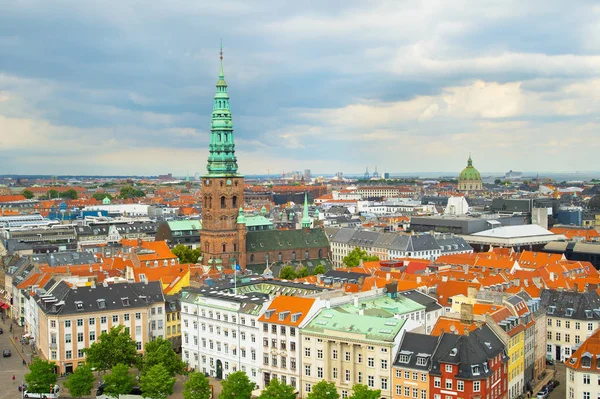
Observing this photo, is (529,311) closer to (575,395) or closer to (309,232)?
(575,395)

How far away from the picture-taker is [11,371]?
92312 mm

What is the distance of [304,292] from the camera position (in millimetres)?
94625

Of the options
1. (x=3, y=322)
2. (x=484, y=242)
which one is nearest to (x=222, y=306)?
(x=3, y=322)

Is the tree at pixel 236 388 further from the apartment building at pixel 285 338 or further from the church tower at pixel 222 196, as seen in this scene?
the church tower at pixel 222 196

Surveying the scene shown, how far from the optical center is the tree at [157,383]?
243ft

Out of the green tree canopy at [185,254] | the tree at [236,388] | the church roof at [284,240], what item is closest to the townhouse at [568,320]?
the tree at [236,388]

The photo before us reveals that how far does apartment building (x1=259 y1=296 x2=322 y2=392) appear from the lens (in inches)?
3123

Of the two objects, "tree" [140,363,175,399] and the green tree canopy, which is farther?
the green tree canopy

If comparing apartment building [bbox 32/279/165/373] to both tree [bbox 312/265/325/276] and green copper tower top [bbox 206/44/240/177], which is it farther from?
tree [bbox 312/265/325/276]

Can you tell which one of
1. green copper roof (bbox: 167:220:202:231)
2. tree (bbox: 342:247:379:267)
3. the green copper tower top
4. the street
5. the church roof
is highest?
the green copper tower top

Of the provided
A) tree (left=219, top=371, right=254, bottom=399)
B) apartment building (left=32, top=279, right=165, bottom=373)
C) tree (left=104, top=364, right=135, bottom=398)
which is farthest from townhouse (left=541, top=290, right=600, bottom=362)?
tree (left=104, top=364, right=135, bottom=398)

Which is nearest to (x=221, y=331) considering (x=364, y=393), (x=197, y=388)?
(x=197, y=388)

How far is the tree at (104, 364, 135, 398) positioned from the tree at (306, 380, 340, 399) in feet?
71.7

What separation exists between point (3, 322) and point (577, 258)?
401 ft
